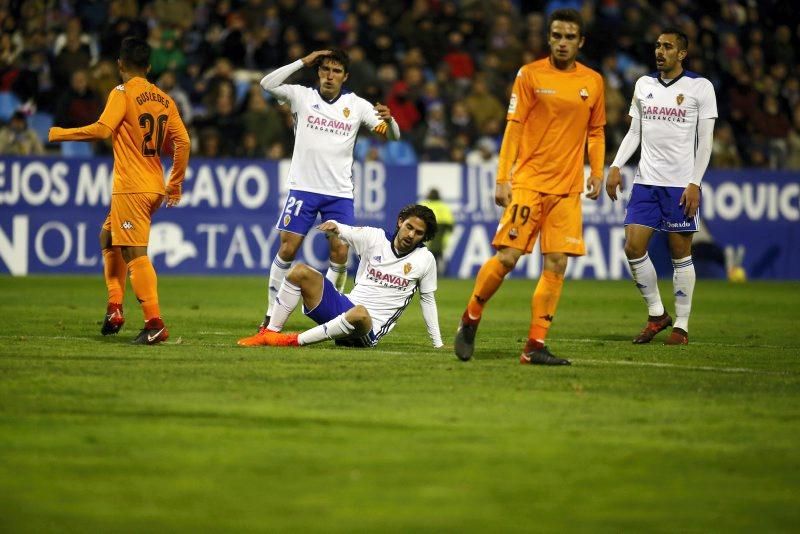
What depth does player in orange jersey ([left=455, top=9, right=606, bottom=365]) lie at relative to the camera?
9.13 m

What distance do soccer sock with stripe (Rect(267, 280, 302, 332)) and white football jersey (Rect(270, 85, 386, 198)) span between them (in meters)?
1.57

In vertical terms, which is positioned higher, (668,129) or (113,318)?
(668,129)

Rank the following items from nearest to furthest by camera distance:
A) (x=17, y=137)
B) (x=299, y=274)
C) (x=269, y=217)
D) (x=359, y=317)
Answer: (x=359, y=317), (x=299, y=274), (x=17, y=137), (x=269, y=217)

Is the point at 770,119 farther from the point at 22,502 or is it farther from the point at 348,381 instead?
the point at 22,502

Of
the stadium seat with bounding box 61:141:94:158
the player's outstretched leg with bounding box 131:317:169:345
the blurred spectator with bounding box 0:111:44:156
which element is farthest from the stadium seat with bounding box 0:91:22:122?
the player's outstretched leg with bounding box 131:317:169:345

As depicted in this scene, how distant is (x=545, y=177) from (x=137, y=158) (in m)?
3.31

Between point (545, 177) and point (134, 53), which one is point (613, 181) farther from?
point (134, 53)

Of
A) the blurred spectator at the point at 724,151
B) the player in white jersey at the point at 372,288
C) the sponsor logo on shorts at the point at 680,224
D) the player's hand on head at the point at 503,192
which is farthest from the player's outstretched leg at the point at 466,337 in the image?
the blurred spectator at the point at 724,151

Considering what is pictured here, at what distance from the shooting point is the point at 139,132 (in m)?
10.5

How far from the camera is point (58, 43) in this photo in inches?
868

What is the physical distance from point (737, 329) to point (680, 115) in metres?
2.87

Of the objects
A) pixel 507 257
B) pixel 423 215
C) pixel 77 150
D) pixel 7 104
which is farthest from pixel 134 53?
pixel 7 104

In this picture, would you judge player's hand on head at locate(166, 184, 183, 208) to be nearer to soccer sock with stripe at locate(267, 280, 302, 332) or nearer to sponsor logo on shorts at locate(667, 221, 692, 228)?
soccer sock with stripe at locate(267, 280, 302, 332)

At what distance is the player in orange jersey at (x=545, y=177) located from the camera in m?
9.13
